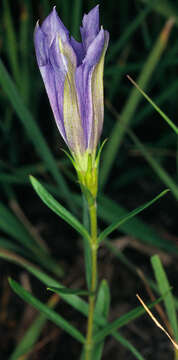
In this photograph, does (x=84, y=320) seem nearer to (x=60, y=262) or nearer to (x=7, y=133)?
(x=60, y=262)

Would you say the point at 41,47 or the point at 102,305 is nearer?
the point at 41,47

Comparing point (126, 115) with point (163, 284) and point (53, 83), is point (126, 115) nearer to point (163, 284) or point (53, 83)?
point (163, 284)

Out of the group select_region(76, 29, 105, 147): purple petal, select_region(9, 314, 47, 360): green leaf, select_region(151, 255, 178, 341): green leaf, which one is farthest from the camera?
select_region(9, 314, 47, 360): green leaf

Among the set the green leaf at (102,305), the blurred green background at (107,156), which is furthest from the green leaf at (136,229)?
the green leaf at (102,305)

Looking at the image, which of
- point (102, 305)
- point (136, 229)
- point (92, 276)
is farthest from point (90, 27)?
point (136, 229)

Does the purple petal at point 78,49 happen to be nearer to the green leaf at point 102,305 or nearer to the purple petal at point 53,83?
the purple petal at point 53,83

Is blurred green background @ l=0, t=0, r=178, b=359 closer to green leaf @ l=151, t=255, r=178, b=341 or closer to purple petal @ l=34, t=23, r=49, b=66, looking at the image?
green leaf @ l=151, t=255, r=178, b=341

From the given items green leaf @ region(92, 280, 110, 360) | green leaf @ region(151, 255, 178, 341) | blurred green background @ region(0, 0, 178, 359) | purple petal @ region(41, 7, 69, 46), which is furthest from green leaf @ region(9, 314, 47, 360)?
purple petal @ region(41, 7, 69, 46)
